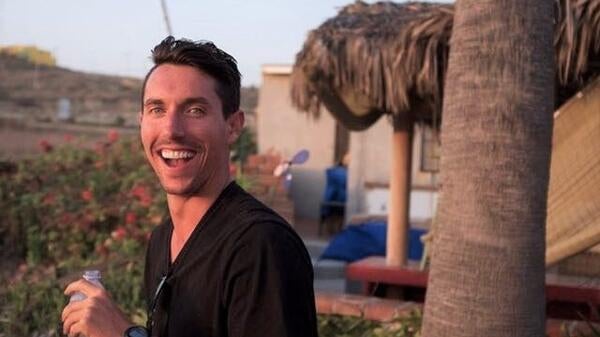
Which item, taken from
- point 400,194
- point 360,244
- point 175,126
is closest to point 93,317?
point 175,126

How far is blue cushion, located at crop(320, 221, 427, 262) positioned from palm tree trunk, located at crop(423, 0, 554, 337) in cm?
493

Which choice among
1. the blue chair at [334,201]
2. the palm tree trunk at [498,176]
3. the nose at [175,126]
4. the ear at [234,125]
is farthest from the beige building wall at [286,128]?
the nose at [175,126]

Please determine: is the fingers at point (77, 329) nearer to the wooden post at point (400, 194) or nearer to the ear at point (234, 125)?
the ear at point (234, 125)

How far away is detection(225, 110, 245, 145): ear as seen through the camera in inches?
69.6

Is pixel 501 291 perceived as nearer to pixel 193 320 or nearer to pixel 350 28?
pixel 193 320

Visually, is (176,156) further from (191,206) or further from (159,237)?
(159,237)

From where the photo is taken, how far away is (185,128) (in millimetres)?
1698

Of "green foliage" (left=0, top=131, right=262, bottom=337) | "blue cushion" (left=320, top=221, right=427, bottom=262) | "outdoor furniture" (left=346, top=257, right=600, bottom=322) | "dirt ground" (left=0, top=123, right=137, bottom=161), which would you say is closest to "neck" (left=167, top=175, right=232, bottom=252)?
"green foliage" (left=0, top=131, right=262, bottom=337)

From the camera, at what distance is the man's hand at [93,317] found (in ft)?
5.10

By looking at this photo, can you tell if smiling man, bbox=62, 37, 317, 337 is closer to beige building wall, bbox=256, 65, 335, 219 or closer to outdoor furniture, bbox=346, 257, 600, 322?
outdoor furniture, bbox=346, 257, 600, 322

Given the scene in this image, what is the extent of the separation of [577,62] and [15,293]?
4.20 meters

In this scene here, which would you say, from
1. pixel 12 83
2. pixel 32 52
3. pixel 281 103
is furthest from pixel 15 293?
pixel 32 52

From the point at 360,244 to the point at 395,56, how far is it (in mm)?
3014

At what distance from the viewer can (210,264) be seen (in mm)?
1624
